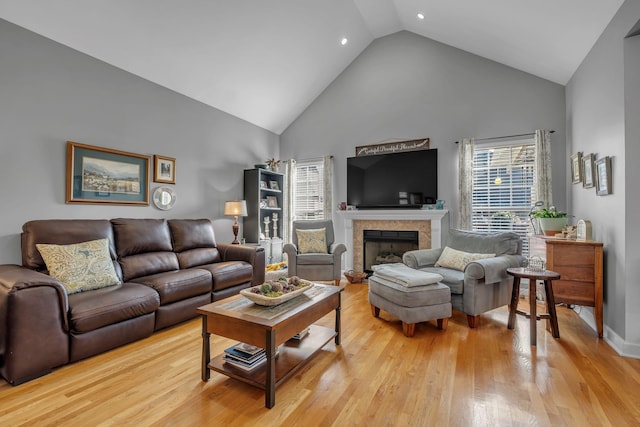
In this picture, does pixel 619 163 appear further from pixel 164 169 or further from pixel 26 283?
Answer: pixel 164 169

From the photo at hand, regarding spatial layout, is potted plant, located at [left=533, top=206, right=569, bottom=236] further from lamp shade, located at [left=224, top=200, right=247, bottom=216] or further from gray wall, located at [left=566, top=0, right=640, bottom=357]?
lamp shade, located at [left=224, top=200, right=247, bottom=216]

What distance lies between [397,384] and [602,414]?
1.13 metres

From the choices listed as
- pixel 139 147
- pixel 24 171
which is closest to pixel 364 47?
pixel 139 147

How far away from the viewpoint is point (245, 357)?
2010 millimetres

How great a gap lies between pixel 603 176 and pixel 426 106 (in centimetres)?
272

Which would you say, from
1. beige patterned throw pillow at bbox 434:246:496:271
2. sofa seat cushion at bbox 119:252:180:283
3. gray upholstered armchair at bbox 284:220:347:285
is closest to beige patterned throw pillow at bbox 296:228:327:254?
gray upholstered armchair at bbox 284:220:347:285

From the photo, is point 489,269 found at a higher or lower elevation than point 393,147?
lower

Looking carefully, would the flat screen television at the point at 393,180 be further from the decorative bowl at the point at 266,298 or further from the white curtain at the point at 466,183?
the decorative bowl at the point at 266,298

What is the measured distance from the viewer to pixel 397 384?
→ 1987 mm

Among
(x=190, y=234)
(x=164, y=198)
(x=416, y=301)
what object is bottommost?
(x=416, y=301)

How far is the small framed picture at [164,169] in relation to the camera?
396 cm

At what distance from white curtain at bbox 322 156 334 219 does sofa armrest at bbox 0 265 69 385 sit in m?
4.06

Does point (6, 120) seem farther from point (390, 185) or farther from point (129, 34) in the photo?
point (390, 185)

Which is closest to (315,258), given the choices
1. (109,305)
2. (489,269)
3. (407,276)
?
(407,276)
